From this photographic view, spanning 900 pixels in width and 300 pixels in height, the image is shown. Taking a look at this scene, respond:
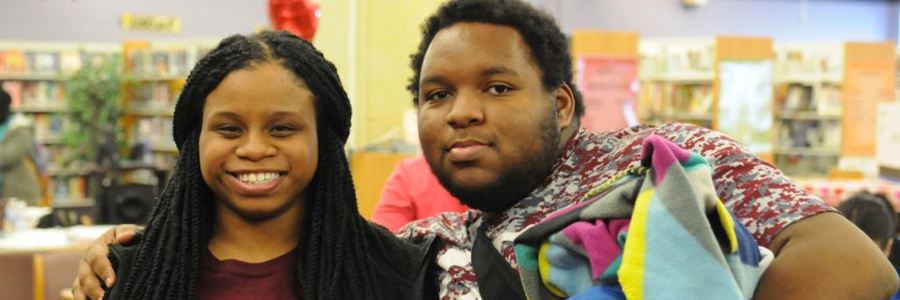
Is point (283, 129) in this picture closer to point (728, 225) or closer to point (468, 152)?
point (468, 152)

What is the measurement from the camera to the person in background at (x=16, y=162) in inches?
309

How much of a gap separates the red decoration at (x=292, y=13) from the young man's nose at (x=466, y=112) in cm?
208

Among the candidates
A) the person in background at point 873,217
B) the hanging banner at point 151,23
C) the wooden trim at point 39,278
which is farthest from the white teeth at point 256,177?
the hanging banner at point 151,23

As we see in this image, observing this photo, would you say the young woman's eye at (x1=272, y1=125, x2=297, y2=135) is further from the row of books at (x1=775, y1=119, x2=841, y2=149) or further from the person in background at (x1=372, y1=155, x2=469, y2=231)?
the row of books at (x1=775, y1=119, x2=841, y2=149)

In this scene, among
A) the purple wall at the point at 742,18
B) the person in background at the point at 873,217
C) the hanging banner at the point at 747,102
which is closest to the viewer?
the person in background at the point at 873,217

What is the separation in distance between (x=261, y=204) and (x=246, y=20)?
1155cm

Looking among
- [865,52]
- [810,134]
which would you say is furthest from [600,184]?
[810,134]

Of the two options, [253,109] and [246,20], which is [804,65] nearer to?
[246,20]

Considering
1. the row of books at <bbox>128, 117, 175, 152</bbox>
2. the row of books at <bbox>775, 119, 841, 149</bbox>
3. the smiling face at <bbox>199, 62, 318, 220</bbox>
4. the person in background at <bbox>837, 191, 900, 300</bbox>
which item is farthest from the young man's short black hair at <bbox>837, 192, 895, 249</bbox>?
A: the row of books at <bbox>128, 117, 175, 152</bbox>

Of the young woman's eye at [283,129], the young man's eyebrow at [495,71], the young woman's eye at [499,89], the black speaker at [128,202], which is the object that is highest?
the young man's eyebrow at [495,71]

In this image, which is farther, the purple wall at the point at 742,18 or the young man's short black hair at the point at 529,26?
the purple wall at the point at 742,18

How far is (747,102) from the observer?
7.69 m

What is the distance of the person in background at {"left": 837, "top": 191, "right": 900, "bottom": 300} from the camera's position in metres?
3.78

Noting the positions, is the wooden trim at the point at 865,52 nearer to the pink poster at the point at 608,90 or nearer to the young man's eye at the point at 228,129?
the pink poster at the point at 608,90
